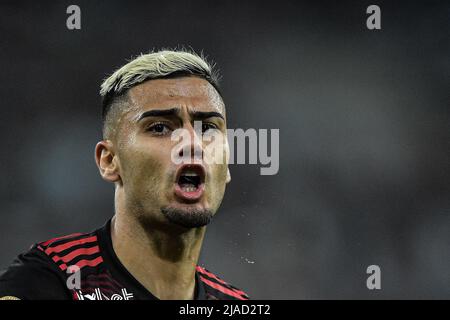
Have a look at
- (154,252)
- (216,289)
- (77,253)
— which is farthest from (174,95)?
(216,289)

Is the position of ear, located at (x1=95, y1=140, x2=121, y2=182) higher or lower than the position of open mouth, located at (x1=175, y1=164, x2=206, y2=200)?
higher

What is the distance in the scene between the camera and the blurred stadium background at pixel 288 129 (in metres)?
6.44

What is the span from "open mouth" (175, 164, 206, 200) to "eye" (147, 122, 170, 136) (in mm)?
214

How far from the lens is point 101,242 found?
3232 mm

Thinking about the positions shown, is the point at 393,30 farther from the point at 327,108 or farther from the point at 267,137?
the point at 267,137

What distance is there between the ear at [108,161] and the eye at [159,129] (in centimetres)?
29

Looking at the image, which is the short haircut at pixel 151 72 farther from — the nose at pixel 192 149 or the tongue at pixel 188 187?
the tongue at pixel 188 187

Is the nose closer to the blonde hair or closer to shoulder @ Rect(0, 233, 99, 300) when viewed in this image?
the blonde hair

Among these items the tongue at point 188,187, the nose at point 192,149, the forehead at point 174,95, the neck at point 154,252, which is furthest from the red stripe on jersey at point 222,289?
the forehead at point 174,95

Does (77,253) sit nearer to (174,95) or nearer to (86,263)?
(86,263)

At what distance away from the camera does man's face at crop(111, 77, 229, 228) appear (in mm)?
2965

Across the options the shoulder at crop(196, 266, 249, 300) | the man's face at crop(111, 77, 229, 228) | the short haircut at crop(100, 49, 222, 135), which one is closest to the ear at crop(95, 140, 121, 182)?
the man's face at crop(111, 77, 229, 228)

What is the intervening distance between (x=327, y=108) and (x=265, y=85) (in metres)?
0.76
